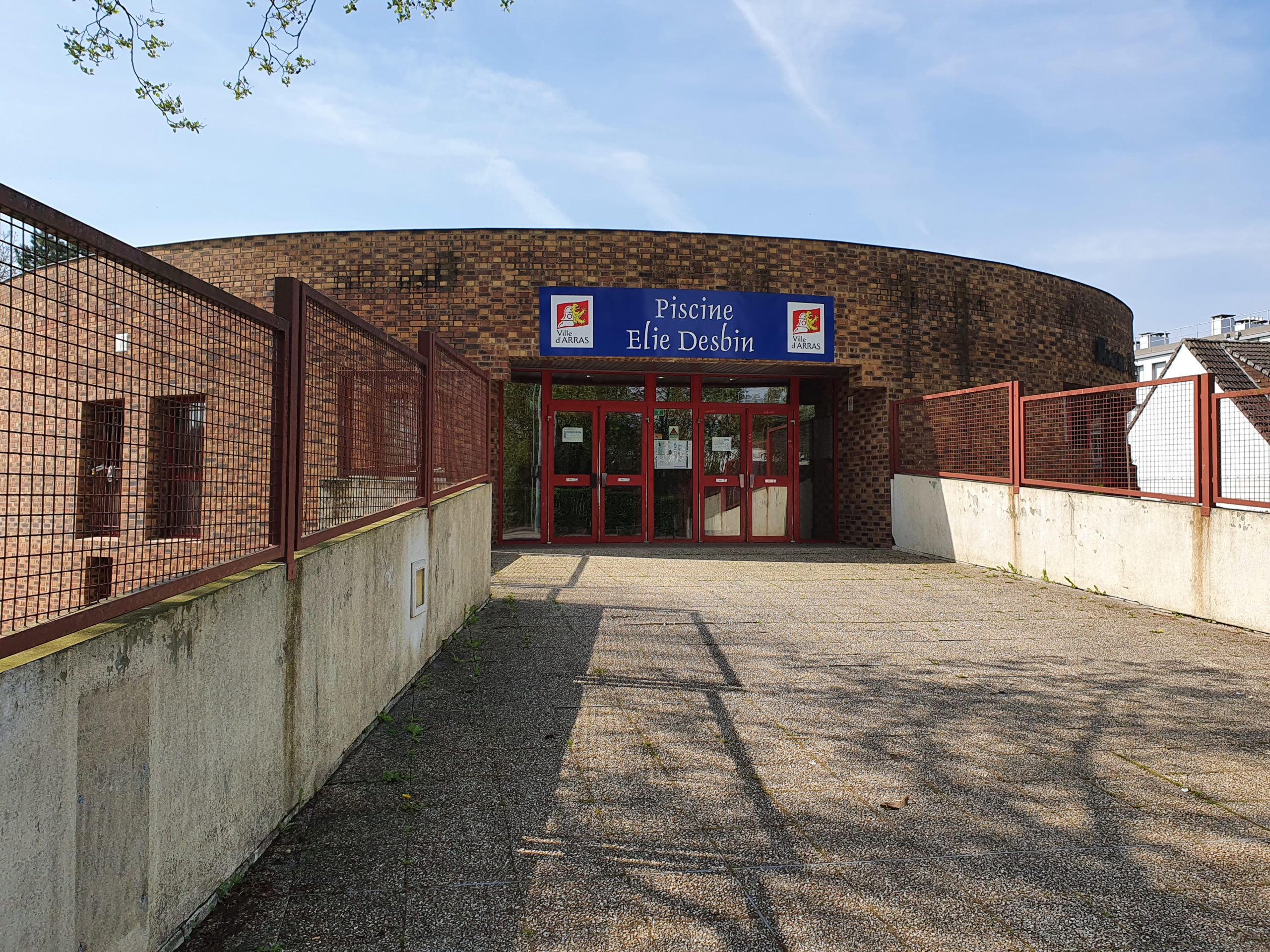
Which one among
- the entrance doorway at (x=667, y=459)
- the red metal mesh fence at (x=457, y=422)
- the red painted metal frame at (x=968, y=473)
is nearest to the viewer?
the red metal mesh fence at (x=457, y=422)

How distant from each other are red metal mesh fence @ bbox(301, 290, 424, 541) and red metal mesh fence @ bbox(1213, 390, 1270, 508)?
6.60 meters

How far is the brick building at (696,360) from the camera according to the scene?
42.9ft

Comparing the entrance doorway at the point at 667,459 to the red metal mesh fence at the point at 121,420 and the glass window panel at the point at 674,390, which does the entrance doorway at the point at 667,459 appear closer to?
the glass window panel at the point at 674,390

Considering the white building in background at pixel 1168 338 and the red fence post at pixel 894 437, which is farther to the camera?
the white building in background at pixel 1168 338

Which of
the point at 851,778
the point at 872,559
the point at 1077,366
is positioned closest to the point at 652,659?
the point at 851,778

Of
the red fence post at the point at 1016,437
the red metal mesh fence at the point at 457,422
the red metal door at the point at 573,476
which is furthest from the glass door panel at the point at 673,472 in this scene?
the red fence post at the point at 1016,437

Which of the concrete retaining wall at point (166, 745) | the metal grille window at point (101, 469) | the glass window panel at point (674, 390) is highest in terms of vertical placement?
the glass window panel at point (674, 390)

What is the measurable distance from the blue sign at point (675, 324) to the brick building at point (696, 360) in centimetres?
9

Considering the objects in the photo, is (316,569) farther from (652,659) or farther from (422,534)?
(652,659)

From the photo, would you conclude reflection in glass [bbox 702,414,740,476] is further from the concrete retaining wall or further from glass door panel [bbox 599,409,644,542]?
the concrete retaining wall

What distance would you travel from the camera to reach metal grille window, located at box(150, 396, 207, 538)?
2.65 metres

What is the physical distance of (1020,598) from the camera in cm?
867

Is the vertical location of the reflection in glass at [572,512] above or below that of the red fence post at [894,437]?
below

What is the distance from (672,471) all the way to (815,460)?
2.55m
